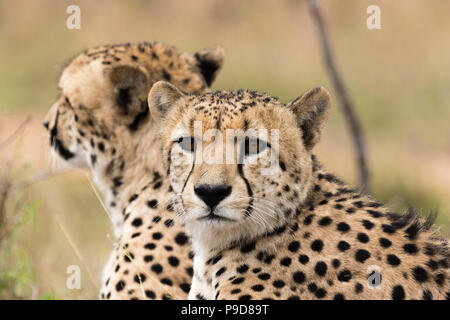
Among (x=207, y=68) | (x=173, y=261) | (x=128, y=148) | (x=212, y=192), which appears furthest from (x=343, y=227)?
(x=207, y=68)

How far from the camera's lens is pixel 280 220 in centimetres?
306

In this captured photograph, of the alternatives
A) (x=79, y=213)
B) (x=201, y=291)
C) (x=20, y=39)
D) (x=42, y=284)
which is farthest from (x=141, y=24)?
(x=201, y=291)

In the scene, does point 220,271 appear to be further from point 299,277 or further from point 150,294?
point 150,294

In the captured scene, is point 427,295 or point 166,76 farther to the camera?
point 166,76

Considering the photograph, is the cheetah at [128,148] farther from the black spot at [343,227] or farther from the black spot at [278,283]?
the black spot at [343,227]

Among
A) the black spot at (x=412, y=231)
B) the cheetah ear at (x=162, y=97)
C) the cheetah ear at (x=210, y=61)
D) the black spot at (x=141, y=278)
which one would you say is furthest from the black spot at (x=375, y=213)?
the cheetah ear at (x=210, y=61)

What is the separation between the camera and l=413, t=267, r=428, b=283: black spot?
9.57ft

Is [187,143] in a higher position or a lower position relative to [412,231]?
higher

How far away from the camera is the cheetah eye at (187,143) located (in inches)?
121

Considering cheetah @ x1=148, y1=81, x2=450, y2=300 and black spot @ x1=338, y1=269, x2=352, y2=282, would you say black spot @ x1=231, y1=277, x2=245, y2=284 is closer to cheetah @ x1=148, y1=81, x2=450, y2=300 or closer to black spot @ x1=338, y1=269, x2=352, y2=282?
cheetah @ x1=148, y1=81, x2=450, y2=300

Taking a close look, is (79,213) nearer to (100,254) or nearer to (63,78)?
(100,254)

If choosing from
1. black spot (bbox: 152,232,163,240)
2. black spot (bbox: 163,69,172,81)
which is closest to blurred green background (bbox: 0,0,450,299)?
black spot (bbox: 163,69,172,81)

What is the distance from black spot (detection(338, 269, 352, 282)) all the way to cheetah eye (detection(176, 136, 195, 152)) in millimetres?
659

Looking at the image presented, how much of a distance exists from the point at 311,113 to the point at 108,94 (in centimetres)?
125
